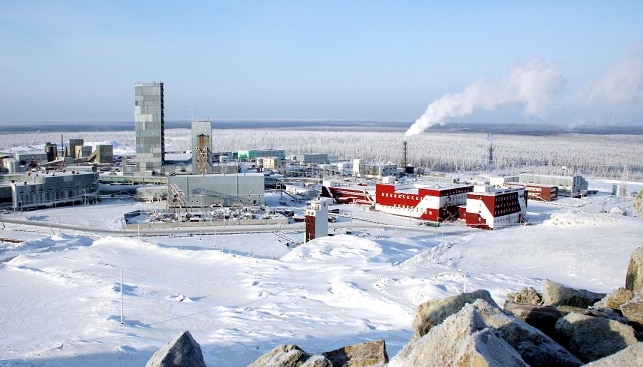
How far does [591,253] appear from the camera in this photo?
10.7 meters

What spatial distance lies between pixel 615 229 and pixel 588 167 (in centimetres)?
3301

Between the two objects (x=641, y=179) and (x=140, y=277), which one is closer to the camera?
(x=140, y=277)

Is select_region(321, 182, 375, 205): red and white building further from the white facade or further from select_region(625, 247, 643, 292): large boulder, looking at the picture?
select_region(625, 247, 643, 292): large boulder

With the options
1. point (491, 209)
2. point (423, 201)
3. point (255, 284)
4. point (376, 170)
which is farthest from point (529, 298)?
point (376, 170)

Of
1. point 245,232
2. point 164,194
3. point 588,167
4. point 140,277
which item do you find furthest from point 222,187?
point 588,167

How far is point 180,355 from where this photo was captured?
10.3ft

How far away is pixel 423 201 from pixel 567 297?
51.6 ft

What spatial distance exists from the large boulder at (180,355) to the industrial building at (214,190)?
58.1 feet

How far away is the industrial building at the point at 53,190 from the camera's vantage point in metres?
20.1

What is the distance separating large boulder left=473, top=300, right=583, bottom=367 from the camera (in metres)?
2.55

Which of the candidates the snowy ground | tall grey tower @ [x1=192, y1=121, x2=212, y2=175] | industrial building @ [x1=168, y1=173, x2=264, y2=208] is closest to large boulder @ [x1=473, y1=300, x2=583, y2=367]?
the snowy ground

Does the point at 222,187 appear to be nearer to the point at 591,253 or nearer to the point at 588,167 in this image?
the point at 591,253

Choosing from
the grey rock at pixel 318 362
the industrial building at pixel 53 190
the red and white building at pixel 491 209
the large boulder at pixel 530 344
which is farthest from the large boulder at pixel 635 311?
the industrial building at pixel 53 190

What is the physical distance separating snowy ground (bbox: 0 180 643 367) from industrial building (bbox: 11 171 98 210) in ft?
16.7
